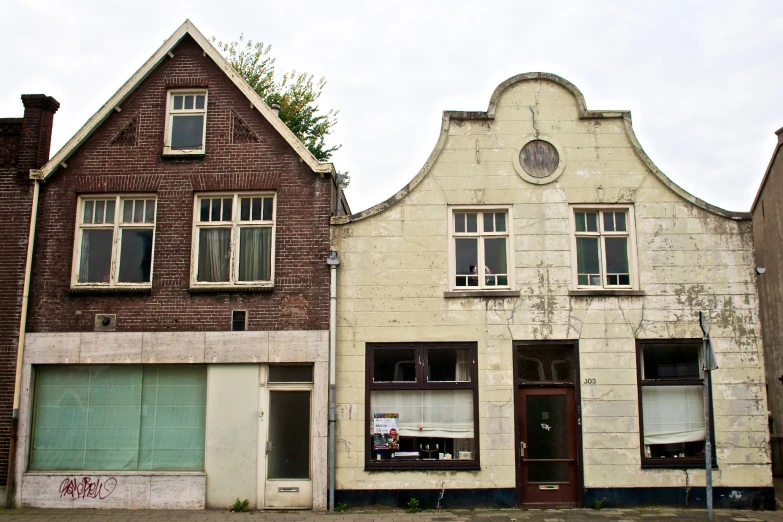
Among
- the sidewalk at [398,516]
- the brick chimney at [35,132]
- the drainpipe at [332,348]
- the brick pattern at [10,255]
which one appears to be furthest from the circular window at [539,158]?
the brick pattern at [10,255]

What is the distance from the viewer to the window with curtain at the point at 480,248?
46.0ft

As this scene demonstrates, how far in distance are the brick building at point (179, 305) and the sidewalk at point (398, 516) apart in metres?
0.41

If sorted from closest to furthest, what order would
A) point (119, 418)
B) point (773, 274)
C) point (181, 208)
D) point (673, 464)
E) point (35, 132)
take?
point (673, 464), point (119, 418), point (181, 208), point (35, 132), point (773, 274)

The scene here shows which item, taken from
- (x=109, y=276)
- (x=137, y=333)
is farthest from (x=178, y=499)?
(x=109, y=276)

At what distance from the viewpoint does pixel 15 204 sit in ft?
47.5

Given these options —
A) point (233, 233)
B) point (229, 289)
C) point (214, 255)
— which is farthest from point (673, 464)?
point (214, 255)

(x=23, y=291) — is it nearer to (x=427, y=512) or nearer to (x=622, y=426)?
(x=427, y=512)

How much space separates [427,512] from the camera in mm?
12961

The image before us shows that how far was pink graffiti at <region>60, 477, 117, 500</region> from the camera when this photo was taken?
1328 cm

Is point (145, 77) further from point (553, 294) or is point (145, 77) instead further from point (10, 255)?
point (553, 294)

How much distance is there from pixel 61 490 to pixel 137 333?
10.7 ft

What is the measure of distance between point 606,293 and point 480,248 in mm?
2618

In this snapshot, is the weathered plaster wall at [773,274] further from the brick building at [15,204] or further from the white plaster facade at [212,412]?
the brick building at [15,204]

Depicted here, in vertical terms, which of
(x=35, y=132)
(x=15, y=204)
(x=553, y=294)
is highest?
(x=35, y=132)
